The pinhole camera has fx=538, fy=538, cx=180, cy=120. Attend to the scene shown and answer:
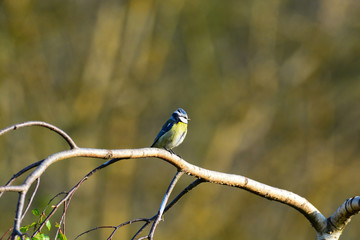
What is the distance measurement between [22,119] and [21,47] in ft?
6.58

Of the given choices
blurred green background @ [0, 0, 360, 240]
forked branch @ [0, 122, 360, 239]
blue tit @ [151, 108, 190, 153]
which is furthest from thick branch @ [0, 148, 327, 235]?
blurred green background @ [0, 0, 360, 240]

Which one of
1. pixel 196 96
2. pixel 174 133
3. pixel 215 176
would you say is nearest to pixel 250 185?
pixel 215 176

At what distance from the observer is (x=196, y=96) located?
1427cm

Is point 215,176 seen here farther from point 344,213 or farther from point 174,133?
point 174,133

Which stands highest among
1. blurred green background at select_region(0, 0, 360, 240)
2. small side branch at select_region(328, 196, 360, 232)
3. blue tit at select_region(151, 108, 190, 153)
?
blurred green background at select_region(0, 0, 360, 240)

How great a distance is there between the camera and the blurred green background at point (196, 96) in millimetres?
13352

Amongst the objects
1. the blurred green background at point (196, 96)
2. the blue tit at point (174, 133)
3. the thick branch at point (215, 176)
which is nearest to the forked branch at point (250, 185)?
the thick branch at point (215, 176)

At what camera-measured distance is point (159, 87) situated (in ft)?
46.5

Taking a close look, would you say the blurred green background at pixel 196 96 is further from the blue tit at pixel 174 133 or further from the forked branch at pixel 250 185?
A: the forked branch at pixel 250 185

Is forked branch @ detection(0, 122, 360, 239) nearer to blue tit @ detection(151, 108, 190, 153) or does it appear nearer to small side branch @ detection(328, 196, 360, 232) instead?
small side branch @ detection(328, 196, 360, 232)

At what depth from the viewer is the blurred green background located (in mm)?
13352

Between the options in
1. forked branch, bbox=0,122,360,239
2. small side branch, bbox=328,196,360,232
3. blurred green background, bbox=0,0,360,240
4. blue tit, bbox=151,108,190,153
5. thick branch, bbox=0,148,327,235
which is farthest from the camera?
blurred green background, bbox=0,0,360,240

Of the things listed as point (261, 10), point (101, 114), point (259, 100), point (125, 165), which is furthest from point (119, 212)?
point (261, 10)

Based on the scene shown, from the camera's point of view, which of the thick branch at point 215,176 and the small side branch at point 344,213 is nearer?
the thick branch at point 215,176
